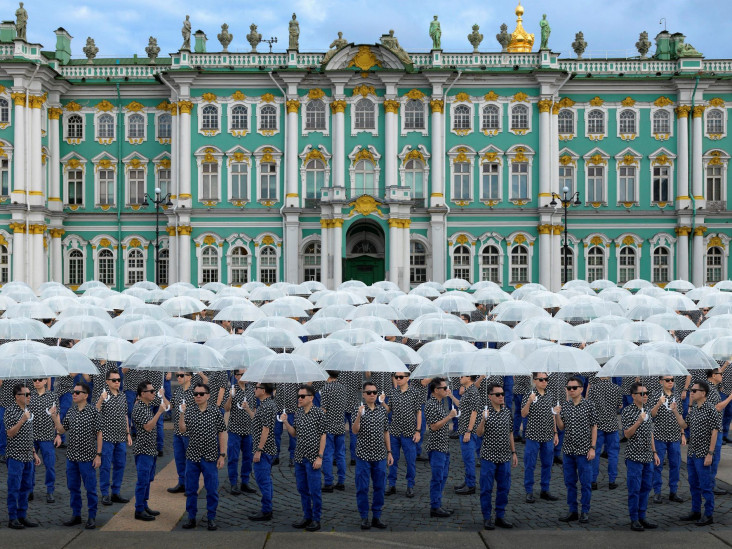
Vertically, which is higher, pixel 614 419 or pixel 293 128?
pixel 293 128

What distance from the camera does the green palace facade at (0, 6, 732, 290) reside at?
46.2 meters

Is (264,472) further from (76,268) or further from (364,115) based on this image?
(76,268)

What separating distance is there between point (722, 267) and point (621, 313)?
95.3 feet

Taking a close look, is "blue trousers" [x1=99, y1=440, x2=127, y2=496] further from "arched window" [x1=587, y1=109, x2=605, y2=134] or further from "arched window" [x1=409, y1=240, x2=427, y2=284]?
"arched window" [x1=587, y1=109, x2=605, y2=134]

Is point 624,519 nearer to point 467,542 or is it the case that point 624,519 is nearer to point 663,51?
point 467,542

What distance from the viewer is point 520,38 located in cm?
6944

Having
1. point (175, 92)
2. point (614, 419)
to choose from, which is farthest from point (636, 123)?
point (614, 419)

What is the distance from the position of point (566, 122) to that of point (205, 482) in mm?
41297

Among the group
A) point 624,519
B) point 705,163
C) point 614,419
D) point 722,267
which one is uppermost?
point 705,163

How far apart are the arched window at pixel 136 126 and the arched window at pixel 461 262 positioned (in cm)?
1892

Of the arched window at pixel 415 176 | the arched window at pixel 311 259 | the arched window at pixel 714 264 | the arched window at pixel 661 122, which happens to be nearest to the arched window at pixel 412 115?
the arched window at pixel 415 176

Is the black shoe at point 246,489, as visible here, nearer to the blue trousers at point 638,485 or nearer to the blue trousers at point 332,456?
the blue trousers at point 332,456

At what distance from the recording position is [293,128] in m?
46.8

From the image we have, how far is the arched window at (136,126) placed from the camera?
48875 millimetres
